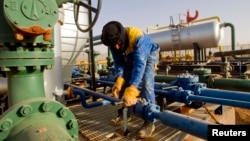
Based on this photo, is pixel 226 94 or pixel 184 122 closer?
pixel 184 122

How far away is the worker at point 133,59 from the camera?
1973mm

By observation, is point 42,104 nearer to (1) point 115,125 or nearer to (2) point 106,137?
(2) point 106,137

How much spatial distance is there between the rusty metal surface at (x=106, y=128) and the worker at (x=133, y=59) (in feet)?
0.36

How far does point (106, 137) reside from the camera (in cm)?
220

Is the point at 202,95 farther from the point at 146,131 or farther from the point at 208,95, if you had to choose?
the point at 146,131

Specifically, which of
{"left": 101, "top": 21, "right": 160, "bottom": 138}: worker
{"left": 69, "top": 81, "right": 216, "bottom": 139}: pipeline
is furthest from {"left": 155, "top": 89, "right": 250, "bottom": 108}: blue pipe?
{"left": 69, "top": 81, "right": 216, "bottom": 139}: pipeline

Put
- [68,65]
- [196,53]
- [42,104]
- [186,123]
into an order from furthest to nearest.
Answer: [196,53] → [68,65] → [186,123] → [42,104]

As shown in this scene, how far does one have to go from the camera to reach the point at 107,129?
2420 millimetres

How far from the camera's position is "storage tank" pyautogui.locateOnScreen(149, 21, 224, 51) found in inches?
327

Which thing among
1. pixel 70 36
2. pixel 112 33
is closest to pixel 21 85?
pixel 112 33

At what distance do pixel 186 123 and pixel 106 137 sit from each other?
1127 mm

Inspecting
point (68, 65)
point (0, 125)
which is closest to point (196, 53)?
point (68, 65)

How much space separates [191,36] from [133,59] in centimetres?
717

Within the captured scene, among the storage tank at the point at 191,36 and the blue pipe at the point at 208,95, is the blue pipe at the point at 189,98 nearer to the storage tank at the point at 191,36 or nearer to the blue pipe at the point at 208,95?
the blue pipe at the point at 208,95
